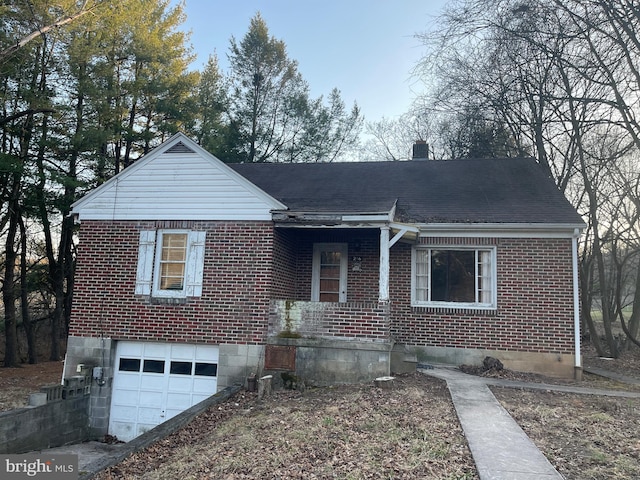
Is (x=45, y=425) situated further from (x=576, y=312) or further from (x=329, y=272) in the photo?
(x=576, y=312)

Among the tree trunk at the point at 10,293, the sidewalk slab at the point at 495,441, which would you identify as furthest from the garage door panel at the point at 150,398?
the tree trunk at the point at 10,293

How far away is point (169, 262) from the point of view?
10.3m

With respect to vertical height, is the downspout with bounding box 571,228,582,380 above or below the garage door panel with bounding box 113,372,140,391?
above

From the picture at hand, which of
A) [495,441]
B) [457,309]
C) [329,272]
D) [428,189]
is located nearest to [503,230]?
[457,309]

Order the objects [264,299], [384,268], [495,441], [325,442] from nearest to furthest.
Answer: [495,441] → [325,442] → [384,268] → [264,299]

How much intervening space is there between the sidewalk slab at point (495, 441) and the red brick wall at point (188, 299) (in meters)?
4.38

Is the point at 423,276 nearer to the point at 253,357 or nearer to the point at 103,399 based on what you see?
the point at 253,357

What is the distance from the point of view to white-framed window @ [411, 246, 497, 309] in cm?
1063

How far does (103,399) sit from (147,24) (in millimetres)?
Answer: 17017

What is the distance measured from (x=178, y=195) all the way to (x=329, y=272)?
4086 mm

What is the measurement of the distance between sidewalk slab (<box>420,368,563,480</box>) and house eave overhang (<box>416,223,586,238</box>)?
3841 millimetres

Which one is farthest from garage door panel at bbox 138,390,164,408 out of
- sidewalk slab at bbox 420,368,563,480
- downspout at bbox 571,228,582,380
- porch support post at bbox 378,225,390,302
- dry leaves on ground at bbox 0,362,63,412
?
downspout at bbox 571,228,582,380

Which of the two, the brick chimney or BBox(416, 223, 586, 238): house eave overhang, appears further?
the brick chimney

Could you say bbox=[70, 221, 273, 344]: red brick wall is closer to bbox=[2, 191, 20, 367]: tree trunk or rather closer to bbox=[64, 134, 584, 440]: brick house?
bbox=[64, 134, 584, 440]: brick house
